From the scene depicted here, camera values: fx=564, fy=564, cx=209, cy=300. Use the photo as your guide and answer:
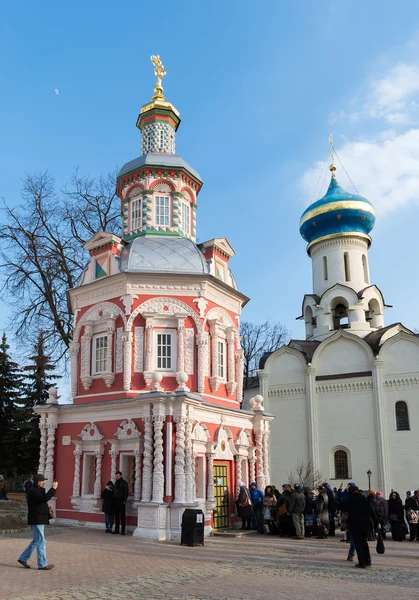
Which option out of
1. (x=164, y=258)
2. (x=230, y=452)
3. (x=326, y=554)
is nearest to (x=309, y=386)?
(x=230, y=452)

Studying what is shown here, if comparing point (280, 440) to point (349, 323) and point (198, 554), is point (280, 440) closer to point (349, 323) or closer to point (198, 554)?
point (349, 323)

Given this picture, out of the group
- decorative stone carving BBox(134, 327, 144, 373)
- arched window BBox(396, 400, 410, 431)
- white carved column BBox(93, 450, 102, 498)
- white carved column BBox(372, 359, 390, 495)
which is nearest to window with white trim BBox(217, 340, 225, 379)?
decorative stone carving BBox(134, 327, 144, 373)

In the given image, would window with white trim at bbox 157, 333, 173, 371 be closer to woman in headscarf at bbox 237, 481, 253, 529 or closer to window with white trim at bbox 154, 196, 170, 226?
woman in headscarf at bbox 237, 481, 253, 529

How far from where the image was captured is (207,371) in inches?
666

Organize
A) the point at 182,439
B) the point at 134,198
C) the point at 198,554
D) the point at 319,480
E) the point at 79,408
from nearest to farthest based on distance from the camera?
1. the point at 198,554
2. the point at 182,439
3. the point at 79,408
4. the point at 134,198
5. the point at 319,480

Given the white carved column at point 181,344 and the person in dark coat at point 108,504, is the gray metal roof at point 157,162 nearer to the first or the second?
the white carved column at point 181,344

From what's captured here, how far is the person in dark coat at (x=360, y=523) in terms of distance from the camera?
9.71m

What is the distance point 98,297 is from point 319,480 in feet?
44.1

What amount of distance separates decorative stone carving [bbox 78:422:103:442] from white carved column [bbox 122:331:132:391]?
4.78 ft

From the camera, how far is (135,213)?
64.1 ft

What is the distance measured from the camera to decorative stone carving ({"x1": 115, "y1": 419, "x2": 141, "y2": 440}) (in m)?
15.0

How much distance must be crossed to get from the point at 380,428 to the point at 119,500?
14827mm

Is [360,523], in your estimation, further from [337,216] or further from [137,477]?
[337,216]

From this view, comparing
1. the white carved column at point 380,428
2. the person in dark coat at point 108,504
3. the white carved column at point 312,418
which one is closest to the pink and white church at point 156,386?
the person in dark coat at point 108,504
